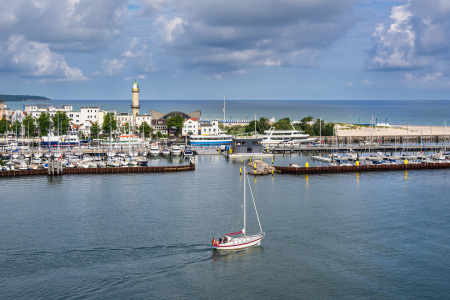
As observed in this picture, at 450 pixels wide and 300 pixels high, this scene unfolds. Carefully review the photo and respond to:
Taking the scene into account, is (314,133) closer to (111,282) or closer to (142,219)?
(142,219)

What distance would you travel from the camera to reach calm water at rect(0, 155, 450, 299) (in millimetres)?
27625

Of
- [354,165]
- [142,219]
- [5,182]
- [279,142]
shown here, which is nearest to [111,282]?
[142,219]

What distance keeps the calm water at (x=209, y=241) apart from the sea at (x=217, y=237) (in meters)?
0.10

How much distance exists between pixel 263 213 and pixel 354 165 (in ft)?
109

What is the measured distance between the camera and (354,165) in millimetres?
71250

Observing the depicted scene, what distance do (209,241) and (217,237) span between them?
0.98 metres

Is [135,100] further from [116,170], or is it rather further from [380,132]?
[380,132]

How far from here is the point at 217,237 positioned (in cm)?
3522

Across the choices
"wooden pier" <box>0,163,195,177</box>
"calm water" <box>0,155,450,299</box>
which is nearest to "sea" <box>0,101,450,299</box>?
"calm water" <box>0,155,450,299</box>

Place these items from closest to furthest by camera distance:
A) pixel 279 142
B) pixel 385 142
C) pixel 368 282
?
1. pixel 368 282
2. pixel 279 142
3. pixel 385 142

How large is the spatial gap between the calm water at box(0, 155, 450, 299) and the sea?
10 cm

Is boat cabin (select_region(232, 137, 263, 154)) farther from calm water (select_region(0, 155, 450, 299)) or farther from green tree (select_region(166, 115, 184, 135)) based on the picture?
calm water (select_region(0, 155, 450, 299))

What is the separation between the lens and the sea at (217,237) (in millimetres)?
27625

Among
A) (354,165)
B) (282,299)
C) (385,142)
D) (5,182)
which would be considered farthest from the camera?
(385,142)
